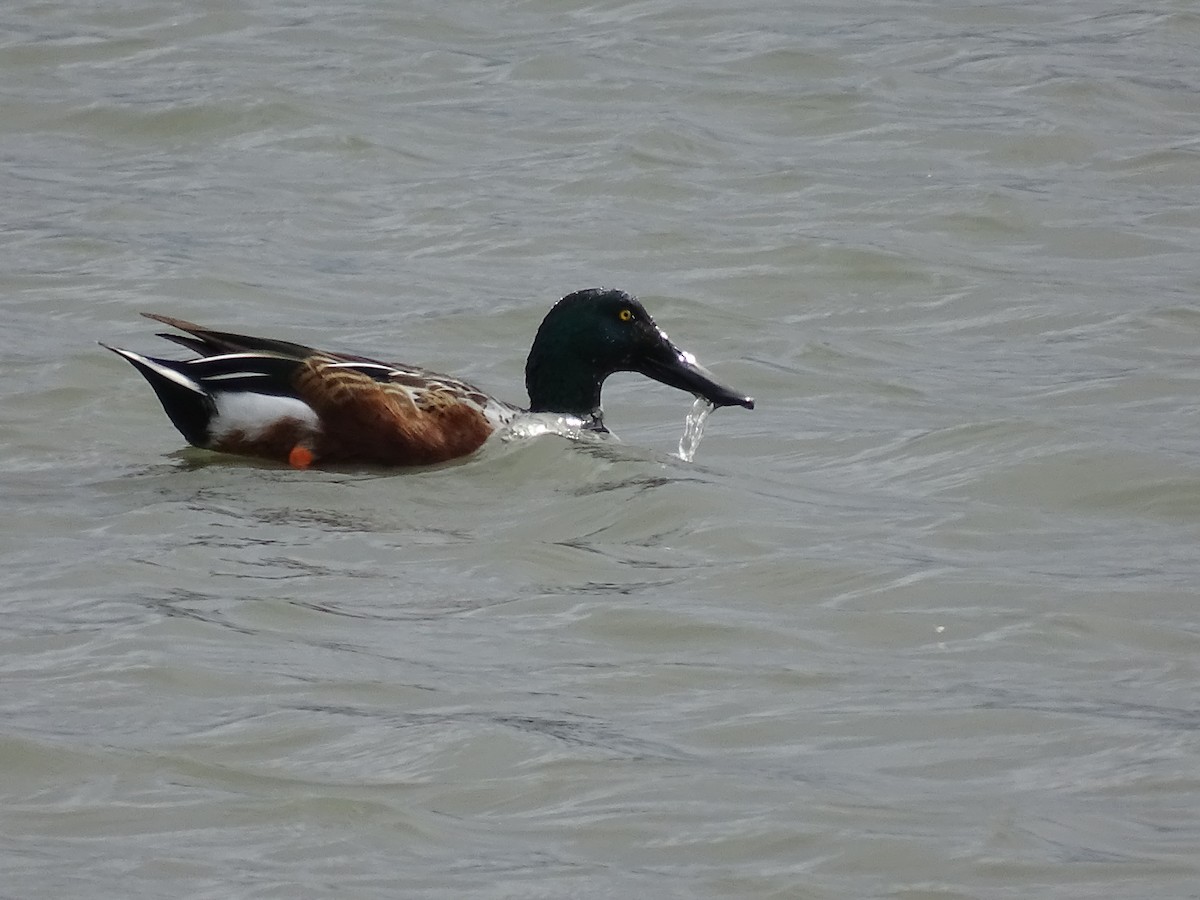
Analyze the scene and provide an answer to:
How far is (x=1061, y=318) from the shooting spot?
1120 centimetres

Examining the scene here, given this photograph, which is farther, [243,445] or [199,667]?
[243,445]

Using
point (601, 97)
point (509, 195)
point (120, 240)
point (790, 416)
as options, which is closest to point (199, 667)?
point (790, 416)

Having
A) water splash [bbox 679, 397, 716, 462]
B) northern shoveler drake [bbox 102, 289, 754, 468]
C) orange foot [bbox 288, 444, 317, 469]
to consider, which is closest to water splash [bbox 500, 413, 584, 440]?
northern shoveler drake [bbox 102, 289, 754, 468]

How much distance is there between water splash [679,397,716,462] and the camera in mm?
9016

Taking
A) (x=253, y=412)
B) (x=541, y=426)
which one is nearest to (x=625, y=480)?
(x=541, y=426)

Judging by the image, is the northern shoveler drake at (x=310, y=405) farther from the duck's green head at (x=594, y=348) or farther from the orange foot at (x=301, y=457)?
the duck's green head at (x=594, y=348)

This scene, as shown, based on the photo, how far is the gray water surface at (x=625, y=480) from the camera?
16.4 ft

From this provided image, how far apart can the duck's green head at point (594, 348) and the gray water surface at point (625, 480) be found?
1.12 ft

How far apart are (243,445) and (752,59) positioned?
8866 mm

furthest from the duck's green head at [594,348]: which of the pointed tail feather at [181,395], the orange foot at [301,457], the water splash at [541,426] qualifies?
the pointed tail feather at [181,395]

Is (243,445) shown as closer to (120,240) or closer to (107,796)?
(107,796)

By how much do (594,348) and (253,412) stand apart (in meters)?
1.51

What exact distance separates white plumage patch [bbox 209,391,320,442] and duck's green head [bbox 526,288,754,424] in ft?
3.83

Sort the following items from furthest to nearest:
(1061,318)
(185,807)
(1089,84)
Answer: (1089,84)
(1061,318)
(185,807)
